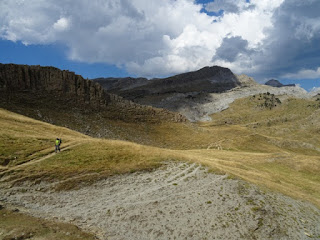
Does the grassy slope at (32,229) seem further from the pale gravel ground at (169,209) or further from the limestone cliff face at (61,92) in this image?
the limestone cliff face at (61,92)

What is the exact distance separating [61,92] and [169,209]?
6743cm

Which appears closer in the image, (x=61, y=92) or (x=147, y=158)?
(x=147, y=158)

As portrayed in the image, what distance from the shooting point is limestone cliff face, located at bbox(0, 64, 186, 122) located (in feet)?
228

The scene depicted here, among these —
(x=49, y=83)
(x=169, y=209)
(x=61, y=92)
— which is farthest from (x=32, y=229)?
(x=49, y=83)

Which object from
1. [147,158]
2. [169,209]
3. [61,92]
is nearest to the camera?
[169,209]

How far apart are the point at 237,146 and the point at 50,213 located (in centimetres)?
9244

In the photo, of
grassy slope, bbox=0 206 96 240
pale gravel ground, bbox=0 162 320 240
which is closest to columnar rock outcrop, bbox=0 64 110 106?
pale gravel ground, bbox=0 162 320 240

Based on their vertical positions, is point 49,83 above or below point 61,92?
above

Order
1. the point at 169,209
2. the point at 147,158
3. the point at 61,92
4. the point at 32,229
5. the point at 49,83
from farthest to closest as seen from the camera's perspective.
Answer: the point at 61,92 → the point at 49,83 → the point at 147,158 → the point at 169,209 → the point at 32,229

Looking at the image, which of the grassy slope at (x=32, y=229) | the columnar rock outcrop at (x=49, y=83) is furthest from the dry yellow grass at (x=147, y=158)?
the columnar rock outcrop at (x=49, y=83)

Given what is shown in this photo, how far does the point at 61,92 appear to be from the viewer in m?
78.5

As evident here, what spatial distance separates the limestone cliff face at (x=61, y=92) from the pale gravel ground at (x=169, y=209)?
160ft

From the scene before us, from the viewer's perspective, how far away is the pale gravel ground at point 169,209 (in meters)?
22.2

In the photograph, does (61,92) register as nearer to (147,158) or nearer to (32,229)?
(147,158)
